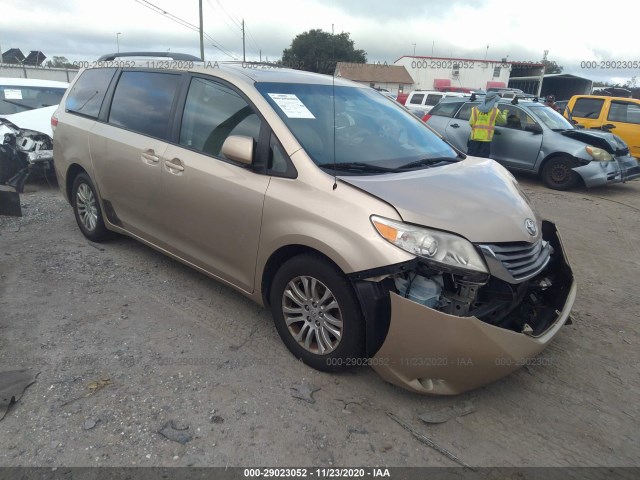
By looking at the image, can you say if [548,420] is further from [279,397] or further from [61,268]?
[61,268]

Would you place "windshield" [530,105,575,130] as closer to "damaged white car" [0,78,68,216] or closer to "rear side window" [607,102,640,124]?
"rear side window" [607,102,640,124]

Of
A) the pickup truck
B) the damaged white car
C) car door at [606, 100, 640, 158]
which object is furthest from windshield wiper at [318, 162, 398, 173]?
car door at [606, 100, 640, 158]

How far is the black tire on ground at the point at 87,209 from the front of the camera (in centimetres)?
456

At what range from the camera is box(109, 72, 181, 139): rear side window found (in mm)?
3695

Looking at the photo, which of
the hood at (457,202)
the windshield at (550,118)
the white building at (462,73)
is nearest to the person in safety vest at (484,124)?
the windshield at (550,118)

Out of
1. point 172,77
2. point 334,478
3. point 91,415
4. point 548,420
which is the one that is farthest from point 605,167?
point 91,415

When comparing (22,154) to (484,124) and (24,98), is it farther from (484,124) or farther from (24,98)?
(484,124)

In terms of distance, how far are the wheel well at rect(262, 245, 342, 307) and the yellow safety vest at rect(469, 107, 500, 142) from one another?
23.0ft

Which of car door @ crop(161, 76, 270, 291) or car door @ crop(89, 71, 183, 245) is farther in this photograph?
car door @ crop(89, 71, 183, 245)

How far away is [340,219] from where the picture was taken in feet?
8.38

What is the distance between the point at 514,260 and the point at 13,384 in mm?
2970

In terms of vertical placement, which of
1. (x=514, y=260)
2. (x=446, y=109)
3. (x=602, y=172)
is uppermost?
(x=446, y=109)

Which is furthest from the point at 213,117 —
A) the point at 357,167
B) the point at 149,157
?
the point at 357,167

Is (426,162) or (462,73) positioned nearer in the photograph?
(426,162)
